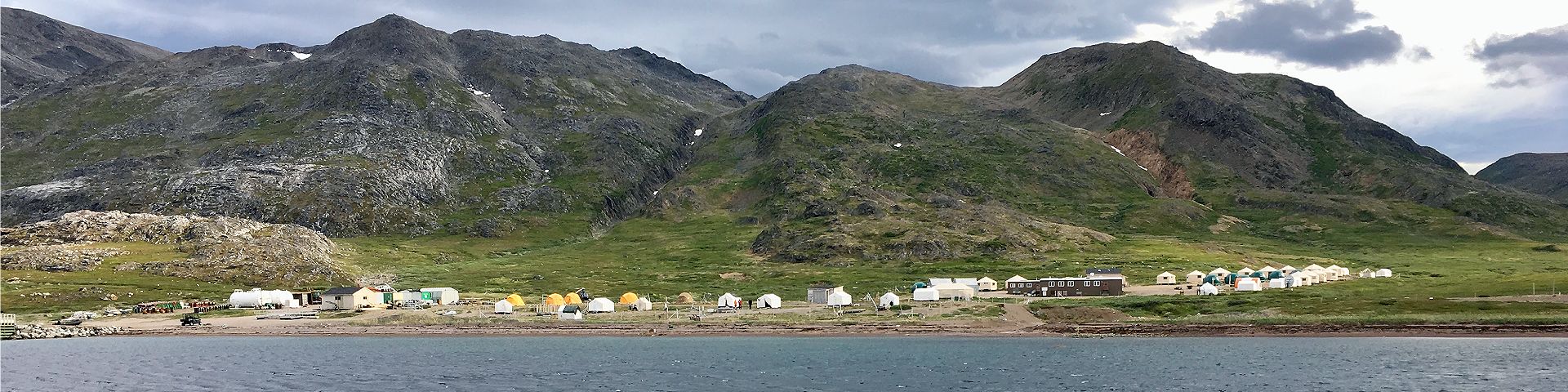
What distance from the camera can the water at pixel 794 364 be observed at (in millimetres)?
76812

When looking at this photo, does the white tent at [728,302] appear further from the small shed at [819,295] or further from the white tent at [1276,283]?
the white tent at [1276,283]

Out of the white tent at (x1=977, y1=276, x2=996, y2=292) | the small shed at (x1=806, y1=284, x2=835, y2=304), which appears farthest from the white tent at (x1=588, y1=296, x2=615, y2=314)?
the white tent at (x1=977, y1=276, x2=996, y2=292)

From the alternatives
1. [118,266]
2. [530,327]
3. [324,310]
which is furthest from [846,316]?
[118,266]

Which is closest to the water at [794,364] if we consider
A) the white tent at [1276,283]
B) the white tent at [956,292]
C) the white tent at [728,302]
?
the white tent at [728,302]

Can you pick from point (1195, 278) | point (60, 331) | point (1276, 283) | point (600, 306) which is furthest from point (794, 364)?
point (1195, 278)

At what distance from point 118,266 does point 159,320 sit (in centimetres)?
5426

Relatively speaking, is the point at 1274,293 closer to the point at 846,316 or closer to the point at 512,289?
the point at 846,316

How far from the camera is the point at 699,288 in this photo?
184 metres

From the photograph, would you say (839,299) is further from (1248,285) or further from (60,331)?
(60,331)

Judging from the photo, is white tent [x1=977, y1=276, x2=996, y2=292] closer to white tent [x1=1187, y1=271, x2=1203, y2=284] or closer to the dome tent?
white tent [x1=1187, y1=271, x2=1203, y2=284]

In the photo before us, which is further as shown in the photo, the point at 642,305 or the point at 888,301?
the point at 642,305

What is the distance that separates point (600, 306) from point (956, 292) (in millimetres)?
47659

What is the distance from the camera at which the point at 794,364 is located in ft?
300

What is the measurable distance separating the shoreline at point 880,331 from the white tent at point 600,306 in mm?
12681
